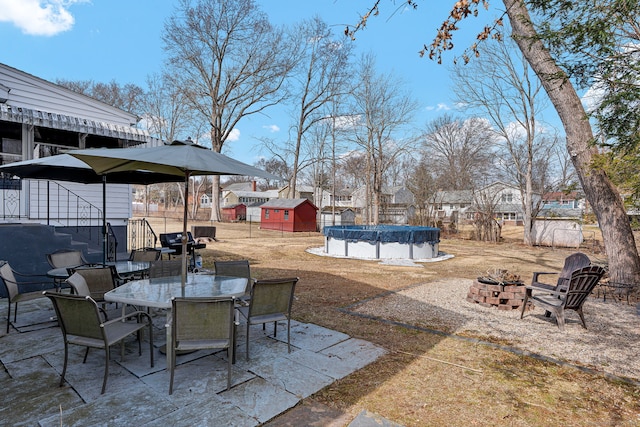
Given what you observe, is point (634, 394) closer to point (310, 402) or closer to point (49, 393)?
point (310, 402)

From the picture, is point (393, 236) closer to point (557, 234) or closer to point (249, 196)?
point (557, 234)

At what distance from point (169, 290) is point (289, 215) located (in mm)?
21983

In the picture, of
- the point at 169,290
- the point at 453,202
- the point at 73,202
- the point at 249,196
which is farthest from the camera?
the point at 249,196

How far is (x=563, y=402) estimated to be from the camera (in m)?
2.96

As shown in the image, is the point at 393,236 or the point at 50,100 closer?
the point at 50,100

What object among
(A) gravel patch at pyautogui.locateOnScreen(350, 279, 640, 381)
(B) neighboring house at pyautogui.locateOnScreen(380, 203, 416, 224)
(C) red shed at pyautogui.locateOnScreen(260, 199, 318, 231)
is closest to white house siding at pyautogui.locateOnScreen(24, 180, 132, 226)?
(A) gravel patch at pyautogui.locateOnScreen(350, 279, 640, 381)

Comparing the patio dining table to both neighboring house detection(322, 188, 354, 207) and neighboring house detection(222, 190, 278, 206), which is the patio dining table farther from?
neighboring house detection(222, 190, 278, 206)

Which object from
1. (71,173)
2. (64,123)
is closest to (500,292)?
(71,173)

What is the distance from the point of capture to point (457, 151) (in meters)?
34.0

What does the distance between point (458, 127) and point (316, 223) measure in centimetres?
1815

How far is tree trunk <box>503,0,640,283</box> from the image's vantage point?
7418 millimetres

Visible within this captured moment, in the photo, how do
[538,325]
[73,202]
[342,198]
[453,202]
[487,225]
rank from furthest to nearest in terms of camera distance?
[342,198] < [453,202] < [487,225] < [73,202] < [538,325]

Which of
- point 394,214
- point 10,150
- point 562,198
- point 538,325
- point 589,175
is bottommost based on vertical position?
point 538,325

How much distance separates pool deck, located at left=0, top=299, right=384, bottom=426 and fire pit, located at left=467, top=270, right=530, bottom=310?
10.5 feet
